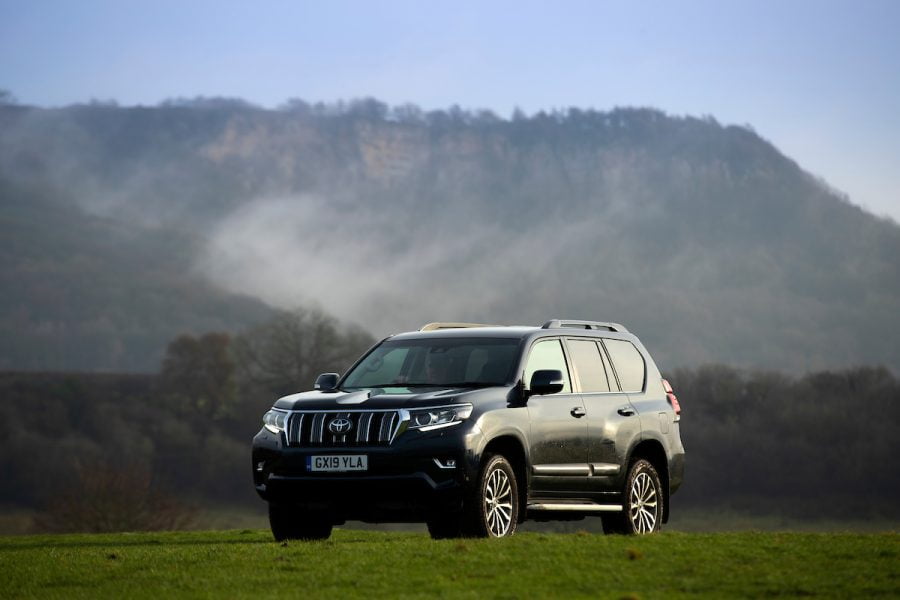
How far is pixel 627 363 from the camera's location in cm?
1494

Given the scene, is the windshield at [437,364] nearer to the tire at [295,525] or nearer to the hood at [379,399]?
the hood at [379,399]

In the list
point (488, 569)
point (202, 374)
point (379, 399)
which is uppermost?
point (202, 374)

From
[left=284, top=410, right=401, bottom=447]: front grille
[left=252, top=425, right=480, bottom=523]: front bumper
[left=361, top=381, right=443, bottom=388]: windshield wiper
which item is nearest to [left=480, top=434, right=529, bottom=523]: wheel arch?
[left=252, top=425, right=480, bottom=523]: front bumper

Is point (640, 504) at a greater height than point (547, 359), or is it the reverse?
point (547, 359)

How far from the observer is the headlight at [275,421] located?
1279cm

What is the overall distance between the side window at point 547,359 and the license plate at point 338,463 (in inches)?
76.3

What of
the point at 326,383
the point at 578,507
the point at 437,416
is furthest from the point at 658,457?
the point at 326,383

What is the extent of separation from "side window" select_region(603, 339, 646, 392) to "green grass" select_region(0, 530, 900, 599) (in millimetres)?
2049

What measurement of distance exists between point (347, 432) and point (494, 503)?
1.51 metres

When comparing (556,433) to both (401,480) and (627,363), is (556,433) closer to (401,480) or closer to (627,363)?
(401,480)

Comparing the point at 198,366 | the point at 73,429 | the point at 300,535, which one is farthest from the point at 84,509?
the point at 300,535

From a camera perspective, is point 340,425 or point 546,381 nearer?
point 340,425

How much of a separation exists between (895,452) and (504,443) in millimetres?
163261

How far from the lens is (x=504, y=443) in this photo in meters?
12.8
